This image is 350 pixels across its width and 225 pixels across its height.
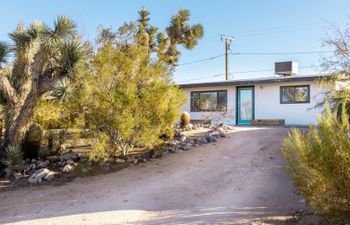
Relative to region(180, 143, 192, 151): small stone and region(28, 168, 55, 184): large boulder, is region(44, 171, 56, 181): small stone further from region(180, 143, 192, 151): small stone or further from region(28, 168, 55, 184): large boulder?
region(180, 143, 192, 151): small stone

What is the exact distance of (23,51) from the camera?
11.5 m

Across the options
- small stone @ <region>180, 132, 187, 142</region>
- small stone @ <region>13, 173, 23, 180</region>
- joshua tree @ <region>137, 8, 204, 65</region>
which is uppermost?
joshua tree @ <region>137, 8, 204, 65</region>

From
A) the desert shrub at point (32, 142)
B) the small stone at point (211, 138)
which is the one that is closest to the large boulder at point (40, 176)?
the desert shrub at point (32, 142)

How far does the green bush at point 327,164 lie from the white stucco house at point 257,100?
473 inches

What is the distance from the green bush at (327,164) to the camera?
4.79 m

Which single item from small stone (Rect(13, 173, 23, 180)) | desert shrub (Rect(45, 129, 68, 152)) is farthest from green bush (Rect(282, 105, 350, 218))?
desert shrub (Rect(45, 129, 68, 152))

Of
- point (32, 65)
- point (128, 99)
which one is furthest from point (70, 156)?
point (128, 99)

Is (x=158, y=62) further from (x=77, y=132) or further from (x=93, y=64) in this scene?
(x=77, y=132)

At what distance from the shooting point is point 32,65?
1188 cm

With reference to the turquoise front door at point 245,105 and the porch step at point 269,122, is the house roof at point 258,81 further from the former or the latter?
the porch step at point 269,122

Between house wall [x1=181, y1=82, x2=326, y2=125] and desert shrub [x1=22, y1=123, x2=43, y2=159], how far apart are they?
8115 millimetres

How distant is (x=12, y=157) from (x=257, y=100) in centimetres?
1269

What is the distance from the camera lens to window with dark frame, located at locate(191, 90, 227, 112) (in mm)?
20344

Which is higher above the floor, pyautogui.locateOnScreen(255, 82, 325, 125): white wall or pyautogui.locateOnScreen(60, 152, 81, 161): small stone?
pyautogui.locateOnScreen(255, 82, 325, 125): white wall
